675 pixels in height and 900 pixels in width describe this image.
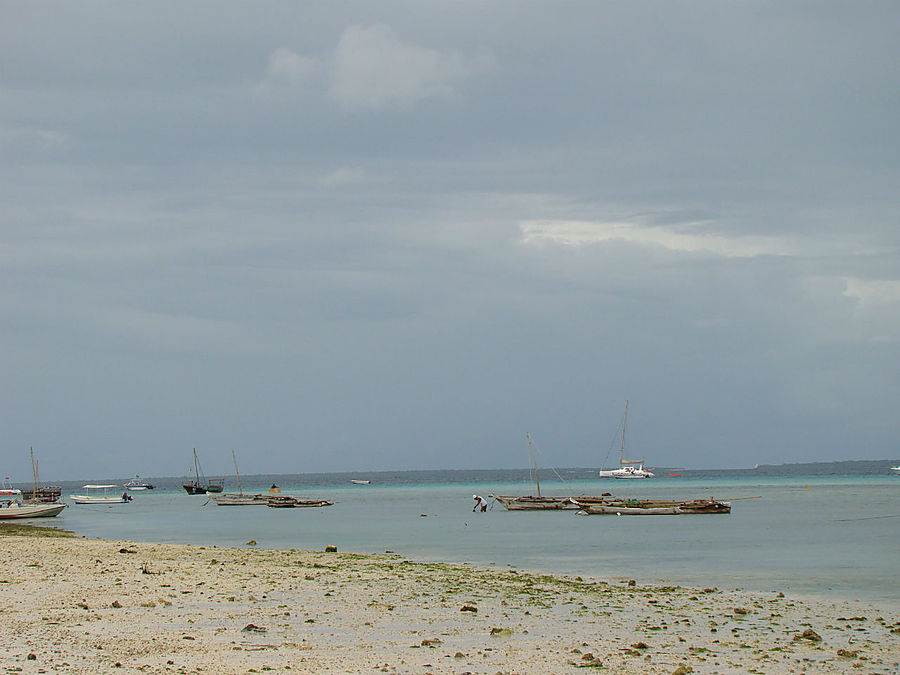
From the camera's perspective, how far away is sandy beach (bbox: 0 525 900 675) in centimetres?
1395

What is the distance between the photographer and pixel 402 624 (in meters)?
17.7

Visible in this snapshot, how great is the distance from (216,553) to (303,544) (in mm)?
12414

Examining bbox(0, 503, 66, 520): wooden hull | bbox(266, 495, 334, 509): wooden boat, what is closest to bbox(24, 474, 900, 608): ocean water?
bbox(0, 503, 66, 520): wooden hull

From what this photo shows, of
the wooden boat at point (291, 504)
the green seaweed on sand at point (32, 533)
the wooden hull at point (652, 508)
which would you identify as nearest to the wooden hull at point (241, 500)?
the wooden boat at point (291, 504)

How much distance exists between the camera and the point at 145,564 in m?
26.7

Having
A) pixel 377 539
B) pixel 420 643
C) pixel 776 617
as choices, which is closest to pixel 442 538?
pixel 377 539

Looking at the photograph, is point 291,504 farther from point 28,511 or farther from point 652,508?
point 652,508

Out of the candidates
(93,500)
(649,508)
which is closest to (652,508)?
(649,508)

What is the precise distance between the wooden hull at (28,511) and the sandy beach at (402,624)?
44.0 meters

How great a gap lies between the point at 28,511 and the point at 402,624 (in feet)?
202

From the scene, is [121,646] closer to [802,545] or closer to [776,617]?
[776,617]

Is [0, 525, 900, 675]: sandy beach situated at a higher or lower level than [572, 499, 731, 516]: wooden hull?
higher

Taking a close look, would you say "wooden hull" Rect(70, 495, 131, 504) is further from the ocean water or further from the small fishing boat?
the small fishing boat

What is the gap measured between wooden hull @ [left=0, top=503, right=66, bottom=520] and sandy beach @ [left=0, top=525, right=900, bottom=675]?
144 feet
